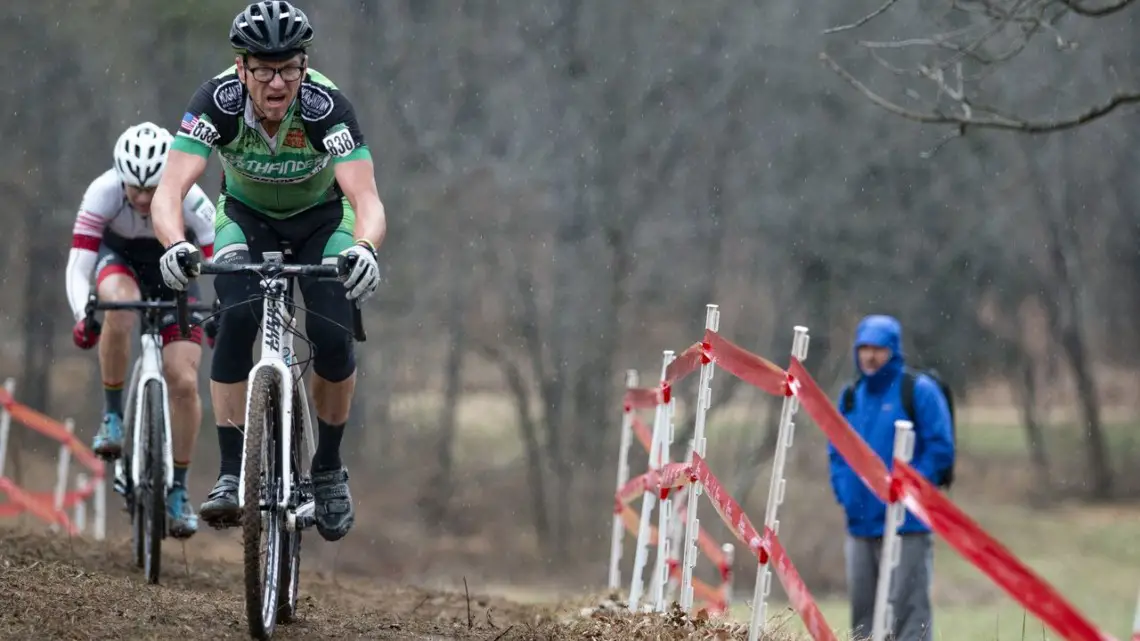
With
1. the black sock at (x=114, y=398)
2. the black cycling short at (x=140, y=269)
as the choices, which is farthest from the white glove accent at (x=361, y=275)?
the black sock at (x=114, y=398)

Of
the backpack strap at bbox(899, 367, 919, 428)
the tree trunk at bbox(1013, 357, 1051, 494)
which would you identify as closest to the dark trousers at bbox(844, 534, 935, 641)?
the backpack strap at bbox(899, 367, 919, 428)

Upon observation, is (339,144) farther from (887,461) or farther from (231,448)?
(887,461)

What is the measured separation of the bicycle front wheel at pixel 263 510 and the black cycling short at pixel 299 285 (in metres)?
0.38

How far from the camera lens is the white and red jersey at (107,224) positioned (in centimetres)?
863

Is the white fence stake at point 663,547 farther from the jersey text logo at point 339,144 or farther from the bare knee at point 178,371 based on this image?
the bare knee at point 178,371

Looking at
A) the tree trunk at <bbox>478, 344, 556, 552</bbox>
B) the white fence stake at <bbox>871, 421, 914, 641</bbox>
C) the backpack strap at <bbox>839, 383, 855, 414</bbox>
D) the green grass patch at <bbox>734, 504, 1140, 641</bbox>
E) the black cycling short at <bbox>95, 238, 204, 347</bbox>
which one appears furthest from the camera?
the tree trunk at <bbox>478, 344, 556, 552</bbox>

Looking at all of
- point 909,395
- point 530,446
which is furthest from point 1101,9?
point 530,446

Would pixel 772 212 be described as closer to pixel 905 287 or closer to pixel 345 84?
pixel 905 287

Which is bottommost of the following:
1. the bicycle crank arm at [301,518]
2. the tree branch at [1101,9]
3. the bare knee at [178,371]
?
the bicycle crank arm at [301,518]

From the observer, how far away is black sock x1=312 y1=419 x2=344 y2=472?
674 centimetres

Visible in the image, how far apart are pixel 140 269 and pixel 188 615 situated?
2.78 metres

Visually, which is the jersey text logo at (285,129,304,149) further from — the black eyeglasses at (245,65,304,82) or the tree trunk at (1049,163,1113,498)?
the tree trunk at (1049,163,1113,498)

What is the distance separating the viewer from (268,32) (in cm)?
639

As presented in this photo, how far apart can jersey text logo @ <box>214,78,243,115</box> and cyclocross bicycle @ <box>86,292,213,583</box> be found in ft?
6.71
